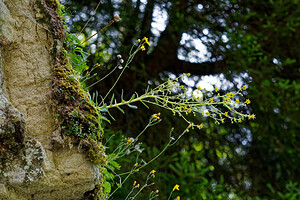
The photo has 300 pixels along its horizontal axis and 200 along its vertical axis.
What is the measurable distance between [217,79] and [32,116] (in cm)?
226

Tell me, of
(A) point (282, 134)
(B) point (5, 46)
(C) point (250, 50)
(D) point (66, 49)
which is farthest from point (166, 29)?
(B) point (5, 46)

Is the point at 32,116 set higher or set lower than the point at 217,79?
higher

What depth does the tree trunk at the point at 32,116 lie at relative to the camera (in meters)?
0.99

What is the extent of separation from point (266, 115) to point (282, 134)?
0.83ft

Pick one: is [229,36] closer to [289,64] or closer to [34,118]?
[289,64]

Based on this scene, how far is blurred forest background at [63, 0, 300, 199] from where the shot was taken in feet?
9.53

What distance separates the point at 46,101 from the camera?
3.64 ft

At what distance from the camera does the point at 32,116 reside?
3.59 ft

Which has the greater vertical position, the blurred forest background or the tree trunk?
the tree trunk

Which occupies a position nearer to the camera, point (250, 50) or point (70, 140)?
point (70, 140)

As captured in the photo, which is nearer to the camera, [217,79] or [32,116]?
[32,116]

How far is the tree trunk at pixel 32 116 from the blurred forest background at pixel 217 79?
1.53 meters

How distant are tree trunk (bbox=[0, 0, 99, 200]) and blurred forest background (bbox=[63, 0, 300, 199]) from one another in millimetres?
1526

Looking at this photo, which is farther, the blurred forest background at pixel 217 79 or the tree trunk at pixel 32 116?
the blurred forest background at pixel 217 79
